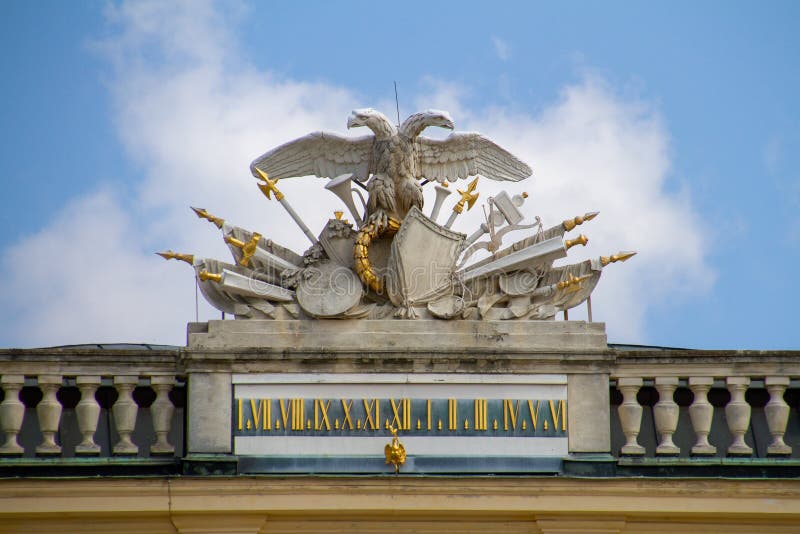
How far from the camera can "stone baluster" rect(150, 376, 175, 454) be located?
1698 centimetres

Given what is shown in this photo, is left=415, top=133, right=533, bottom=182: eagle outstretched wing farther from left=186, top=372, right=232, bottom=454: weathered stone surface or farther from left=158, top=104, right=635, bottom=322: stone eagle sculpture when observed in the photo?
left=186, top=372, right=232, bottom=454: weathered stone surface

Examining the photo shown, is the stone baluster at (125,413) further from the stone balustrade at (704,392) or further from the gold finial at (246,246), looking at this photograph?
the stone balustrade at (704,392)

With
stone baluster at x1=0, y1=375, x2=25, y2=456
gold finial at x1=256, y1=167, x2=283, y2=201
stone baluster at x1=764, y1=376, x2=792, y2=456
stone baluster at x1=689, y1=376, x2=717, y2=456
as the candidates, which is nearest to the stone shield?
gold finial at x1=256, y1=167, x2=283, y2=201

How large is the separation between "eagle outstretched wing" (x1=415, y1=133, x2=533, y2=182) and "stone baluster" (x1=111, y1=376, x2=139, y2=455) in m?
3.62

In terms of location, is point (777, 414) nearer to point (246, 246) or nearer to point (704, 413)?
point (704, 413)

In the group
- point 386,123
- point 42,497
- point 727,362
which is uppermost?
point 386,123

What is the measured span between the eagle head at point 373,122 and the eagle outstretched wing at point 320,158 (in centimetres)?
23

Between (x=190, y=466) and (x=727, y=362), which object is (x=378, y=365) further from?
(x=727, y=362)

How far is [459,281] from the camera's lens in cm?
1744

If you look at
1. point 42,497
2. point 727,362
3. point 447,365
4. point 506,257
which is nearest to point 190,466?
point 42,497

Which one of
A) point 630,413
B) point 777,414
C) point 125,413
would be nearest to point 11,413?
point 125,413

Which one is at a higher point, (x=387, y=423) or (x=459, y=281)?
(x=459, y=281)

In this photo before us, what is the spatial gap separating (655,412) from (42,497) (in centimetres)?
586

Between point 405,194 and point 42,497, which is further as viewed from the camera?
point 405,194
